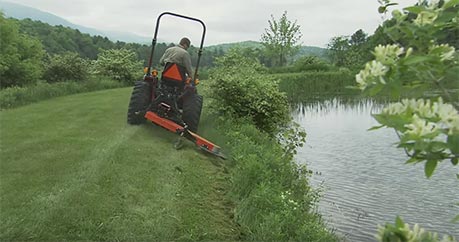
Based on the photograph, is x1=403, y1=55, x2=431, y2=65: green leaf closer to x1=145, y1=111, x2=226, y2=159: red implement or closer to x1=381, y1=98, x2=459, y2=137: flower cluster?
x1=381, y1=98, x2=459, y2=137: flower cluster

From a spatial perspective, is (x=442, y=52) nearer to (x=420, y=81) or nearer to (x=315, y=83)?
(x=420, y=81)

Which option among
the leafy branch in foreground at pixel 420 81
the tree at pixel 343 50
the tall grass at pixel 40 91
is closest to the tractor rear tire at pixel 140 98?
the tall grass at pixel 40 91

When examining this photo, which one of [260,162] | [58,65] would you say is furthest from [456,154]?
[58,65]

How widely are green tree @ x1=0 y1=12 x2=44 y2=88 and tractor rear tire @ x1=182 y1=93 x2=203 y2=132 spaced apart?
6.75m

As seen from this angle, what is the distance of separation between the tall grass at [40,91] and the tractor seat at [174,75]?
4.94 metres

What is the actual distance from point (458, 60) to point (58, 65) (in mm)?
15075

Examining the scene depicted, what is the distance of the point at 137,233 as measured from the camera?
144 inches

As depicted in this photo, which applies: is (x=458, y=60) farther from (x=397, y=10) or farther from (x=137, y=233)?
(x=137, y=233)

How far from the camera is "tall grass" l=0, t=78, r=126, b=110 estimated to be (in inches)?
412

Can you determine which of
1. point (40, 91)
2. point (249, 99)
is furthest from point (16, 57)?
point (249, 99)

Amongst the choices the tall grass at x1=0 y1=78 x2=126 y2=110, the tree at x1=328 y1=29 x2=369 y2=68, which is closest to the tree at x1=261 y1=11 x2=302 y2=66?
the tree at x1=328 y1=29 x2=369 y2=68

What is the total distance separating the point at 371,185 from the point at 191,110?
3.08 metres

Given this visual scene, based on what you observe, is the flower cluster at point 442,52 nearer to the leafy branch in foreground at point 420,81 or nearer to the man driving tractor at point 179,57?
the leafy branch in foreground at point 420,81

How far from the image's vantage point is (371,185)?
7473 mm
